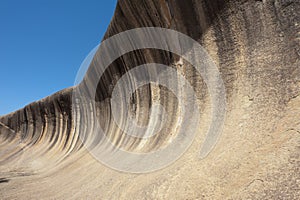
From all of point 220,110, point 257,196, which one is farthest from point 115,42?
point 257,196

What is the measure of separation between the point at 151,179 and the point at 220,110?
76 centimetres

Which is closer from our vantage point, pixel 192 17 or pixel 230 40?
pixel 230 40

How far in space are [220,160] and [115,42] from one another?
3.17m

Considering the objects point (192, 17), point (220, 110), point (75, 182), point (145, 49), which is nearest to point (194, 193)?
point (220, 110)

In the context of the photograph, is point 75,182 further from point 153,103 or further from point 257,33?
point 257,33

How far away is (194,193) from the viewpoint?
1.48m

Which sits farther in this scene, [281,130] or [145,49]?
[145,49]

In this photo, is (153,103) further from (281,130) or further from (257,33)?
(281,130)

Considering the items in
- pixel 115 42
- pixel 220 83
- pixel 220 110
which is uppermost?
pixel 115 42

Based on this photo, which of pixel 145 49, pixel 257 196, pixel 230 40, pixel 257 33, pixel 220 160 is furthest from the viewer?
pixel 145 49

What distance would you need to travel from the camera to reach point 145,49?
11.2ft

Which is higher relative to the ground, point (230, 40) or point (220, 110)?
point (230, 40)

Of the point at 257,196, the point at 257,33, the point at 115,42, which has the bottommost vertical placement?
the point at 257,196

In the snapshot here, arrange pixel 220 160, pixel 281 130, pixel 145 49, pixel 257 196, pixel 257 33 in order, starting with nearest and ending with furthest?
pixel 257 196, pixel 281 130, pixel 220 160, pixel 257 33, pixel 145 49
